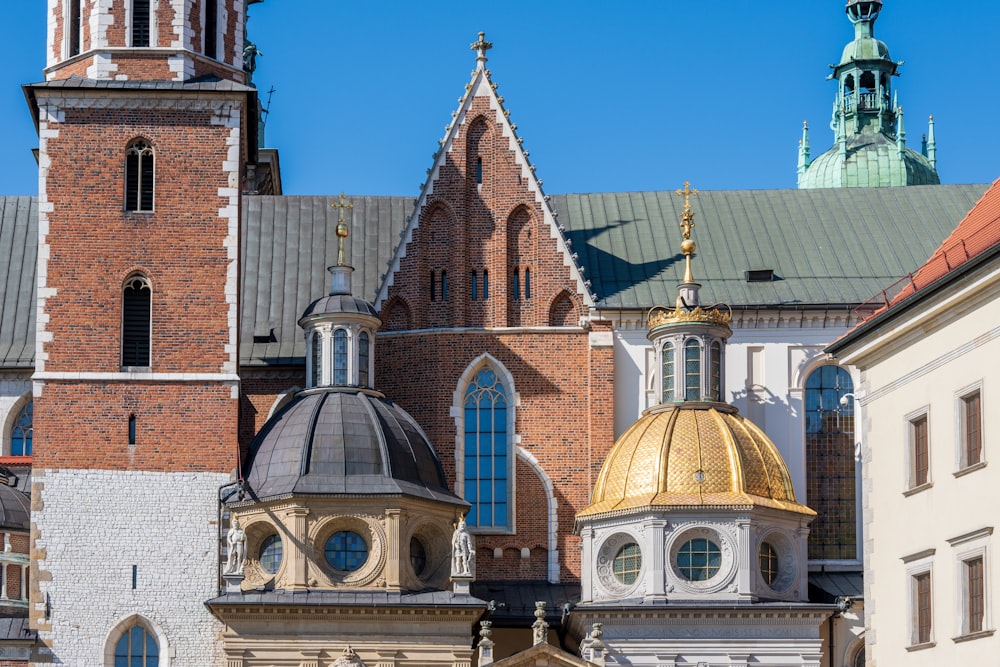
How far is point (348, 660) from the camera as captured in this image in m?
47.5

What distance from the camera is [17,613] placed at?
163 feet

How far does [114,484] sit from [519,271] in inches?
454

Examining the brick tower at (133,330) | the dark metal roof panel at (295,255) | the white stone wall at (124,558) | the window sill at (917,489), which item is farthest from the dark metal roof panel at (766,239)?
the window sill at (917,489)

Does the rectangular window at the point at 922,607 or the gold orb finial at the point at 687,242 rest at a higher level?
the gold orb finial at the point at 687,242

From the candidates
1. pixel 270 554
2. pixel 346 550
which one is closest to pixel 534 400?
pixel 346 550

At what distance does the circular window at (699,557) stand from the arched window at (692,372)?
13.3ft

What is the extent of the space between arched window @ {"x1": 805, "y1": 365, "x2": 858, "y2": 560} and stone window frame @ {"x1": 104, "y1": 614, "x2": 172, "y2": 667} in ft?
50.5

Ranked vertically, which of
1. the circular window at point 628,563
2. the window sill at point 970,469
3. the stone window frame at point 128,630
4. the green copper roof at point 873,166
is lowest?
the stone window frame at point 128,630

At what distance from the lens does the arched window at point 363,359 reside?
2053 inches

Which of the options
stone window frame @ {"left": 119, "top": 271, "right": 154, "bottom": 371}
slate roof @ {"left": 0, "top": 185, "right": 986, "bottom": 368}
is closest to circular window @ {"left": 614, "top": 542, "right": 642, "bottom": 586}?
slate roof @ {"left": 0, "top": 185, "right": 986, "bottom": 368}

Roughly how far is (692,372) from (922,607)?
1670 centimetres

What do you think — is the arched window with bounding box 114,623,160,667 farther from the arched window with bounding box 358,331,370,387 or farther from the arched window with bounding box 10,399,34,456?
the arched window with bounding box 10,399,34,456

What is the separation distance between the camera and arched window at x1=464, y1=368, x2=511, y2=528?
177 feet

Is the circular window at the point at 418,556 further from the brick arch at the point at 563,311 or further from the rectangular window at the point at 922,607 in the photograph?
the rectangular window at the point at 922,607
